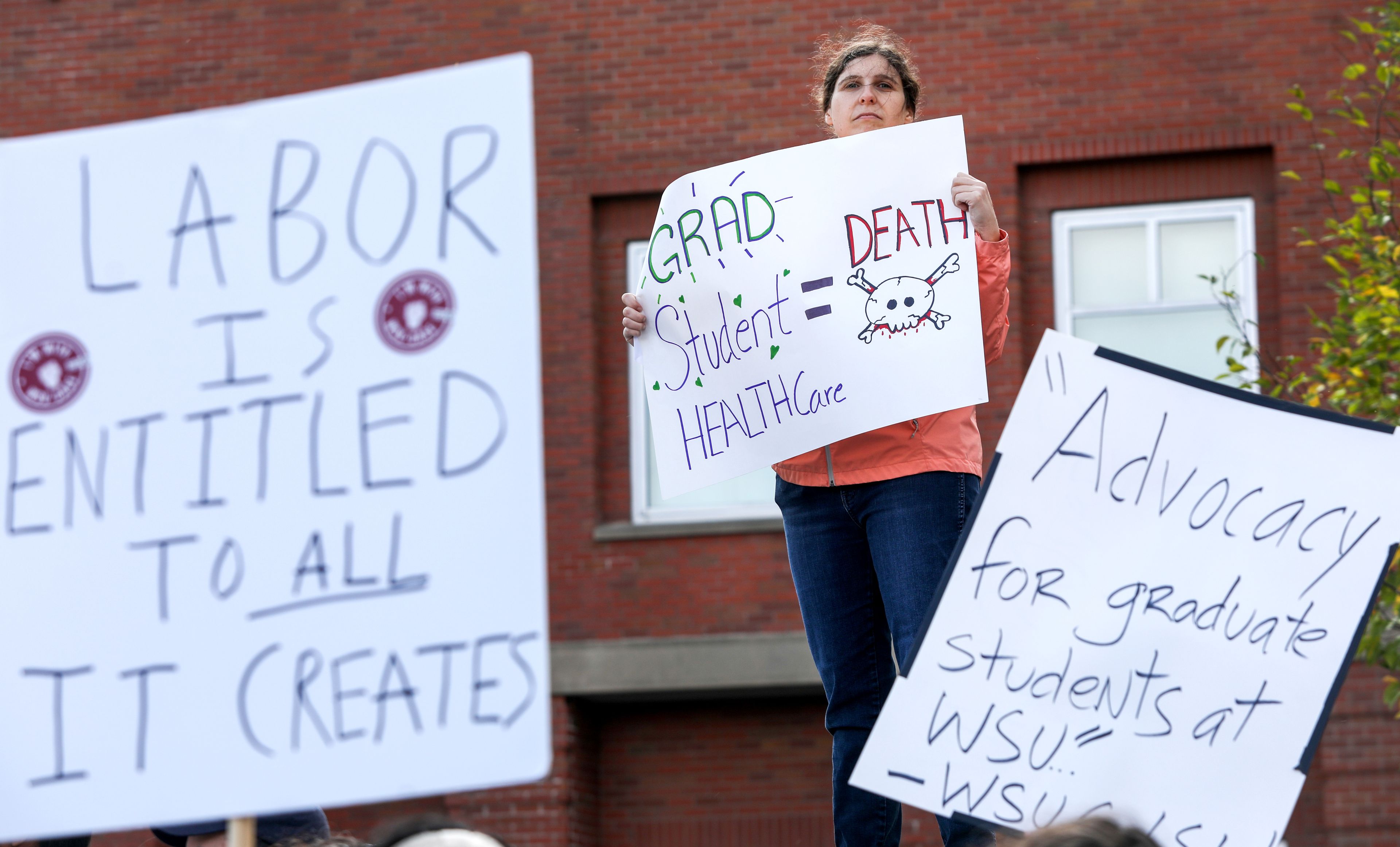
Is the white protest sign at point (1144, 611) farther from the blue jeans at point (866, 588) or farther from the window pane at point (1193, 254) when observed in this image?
the window pane at point (1193, 254)

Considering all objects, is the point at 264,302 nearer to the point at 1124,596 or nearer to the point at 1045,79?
the point at 1124,596

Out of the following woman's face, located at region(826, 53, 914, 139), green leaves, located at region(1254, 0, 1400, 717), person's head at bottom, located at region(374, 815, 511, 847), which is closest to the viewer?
person's head at bottom, located at region(374, 815, 511, 847)

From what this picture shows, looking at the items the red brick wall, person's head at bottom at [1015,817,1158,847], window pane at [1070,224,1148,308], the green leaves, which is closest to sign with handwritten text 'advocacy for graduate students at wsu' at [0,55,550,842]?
person's head at bottom at [1015,817,1158,847]

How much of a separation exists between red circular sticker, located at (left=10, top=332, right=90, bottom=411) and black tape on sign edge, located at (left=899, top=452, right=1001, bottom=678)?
1.38 metres

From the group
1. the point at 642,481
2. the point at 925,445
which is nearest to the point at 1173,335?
the point at 642,481

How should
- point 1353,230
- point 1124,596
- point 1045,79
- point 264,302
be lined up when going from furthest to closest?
point 1045,79, point 1353,230, point 1124,596, point 264,302

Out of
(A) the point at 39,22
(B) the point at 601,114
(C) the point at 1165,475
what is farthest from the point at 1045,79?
(C) the point at 1165,475

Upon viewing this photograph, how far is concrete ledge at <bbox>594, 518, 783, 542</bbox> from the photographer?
9844 millimetres

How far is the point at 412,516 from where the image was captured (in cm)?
214

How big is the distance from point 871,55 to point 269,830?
2067 millimetres

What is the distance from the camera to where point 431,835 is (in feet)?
→ 8.10

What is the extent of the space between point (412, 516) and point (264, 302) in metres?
0.38

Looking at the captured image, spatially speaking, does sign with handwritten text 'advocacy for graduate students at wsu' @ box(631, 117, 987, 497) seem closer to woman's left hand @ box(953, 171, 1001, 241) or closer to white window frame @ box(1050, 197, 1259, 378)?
woman's left hand @ box(953, 171, 1001, 241)

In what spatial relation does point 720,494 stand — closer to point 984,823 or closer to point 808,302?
point 808,302
